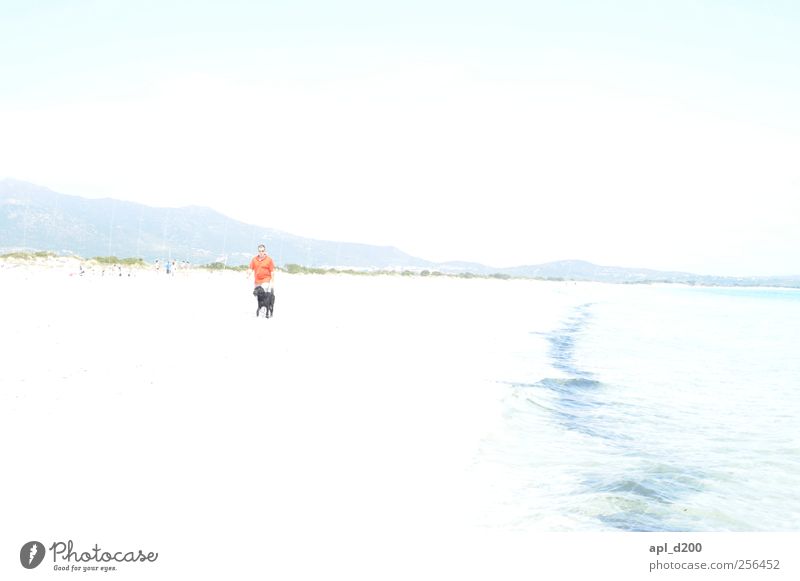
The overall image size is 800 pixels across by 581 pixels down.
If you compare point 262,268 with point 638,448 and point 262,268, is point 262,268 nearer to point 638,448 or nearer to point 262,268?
point 262,268

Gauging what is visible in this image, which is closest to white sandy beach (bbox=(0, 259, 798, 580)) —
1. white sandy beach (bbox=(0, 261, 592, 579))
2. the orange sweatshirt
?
white sandy beach (bbox=(0, 261, 592, 579))

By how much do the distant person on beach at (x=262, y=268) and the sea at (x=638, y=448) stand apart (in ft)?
23.2

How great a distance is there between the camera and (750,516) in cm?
626

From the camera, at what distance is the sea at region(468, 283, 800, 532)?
6.05 metres

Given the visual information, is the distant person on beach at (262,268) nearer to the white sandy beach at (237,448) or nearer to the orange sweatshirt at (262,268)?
the orange sweatshirt at (262,268)

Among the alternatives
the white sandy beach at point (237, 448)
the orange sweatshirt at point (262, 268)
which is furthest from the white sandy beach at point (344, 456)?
the orange sweatshirt at point (262, 268)

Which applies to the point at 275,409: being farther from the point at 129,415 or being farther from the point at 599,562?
the point at 599,562

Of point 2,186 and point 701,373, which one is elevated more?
point 2,186

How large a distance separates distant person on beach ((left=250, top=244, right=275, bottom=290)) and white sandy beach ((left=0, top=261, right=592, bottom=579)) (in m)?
4.49

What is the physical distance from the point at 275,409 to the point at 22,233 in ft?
512

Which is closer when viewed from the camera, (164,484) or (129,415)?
(164,484)

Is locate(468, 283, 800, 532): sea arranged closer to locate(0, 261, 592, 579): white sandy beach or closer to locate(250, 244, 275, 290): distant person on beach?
locate(0, 261, 592, 579): white sandy beach

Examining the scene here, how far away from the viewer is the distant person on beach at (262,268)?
1809cm

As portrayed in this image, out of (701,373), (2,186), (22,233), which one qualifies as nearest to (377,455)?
(701,373)
